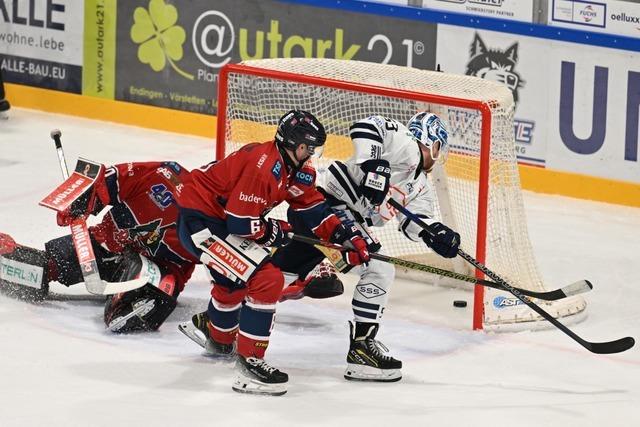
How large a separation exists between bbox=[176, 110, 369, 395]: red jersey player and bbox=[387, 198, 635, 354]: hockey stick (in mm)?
375

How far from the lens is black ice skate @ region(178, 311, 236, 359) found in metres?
6.07

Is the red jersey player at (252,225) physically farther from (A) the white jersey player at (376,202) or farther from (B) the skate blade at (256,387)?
(A) the white jersey player at (376,202)

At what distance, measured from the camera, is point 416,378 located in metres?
6.03

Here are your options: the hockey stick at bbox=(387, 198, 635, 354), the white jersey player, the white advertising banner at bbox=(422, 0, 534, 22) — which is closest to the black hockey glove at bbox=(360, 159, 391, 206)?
the white jersey player

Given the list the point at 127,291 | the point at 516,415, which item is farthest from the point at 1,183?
the point at 516,415

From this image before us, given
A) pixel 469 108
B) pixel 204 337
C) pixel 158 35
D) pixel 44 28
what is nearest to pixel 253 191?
pixel 204 337

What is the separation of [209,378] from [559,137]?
3453 mm

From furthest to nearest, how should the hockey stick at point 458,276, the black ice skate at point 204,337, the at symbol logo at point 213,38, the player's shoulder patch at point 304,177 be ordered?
the at symbol logo at point 213,38 < the black ice skate at point 204,337 < the hockey stick at point 458,276 < the player's shoulder patch at point 304,177

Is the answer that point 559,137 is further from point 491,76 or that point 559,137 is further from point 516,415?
point 516,415

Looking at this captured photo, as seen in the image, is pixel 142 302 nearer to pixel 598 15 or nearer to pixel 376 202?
pixel 376 202

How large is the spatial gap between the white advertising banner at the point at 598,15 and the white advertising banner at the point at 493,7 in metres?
0.14

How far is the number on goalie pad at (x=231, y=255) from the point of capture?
18.5ft

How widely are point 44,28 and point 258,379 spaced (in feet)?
16.5

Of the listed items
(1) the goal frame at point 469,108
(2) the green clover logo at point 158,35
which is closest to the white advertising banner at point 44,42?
(2) the green clover logo at point 158,35
